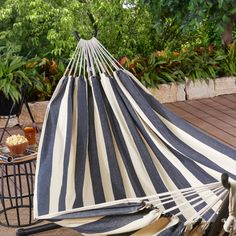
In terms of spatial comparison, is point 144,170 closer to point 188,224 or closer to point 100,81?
point 100,81

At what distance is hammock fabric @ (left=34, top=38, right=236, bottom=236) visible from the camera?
2.13 metres

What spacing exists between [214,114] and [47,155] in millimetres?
2512

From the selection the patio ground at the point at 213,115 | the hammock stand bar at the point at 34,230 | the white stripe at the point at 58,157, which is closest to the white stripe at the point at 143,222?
the white stripe at the point at 58,157

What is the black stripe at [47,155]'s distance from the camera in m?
1.95

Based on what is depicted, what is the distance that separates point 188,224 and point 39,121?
9.50 ft

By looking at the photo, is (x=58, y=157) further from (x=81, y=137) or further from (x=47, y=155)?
(x=81, y=137)

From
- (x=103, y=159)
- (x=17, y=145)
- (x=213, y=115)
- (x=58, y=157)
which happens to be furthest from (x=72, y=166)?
(x=213, y=115)

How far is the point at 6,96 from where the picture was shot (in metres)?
3.82

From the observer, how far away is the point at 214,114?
4.39 metres

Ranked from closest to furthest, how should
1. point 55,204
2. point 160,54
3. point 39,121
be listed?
point 55,204 → point 39,121 → point 160,54

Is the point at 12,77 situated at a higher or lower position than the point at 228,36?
lower

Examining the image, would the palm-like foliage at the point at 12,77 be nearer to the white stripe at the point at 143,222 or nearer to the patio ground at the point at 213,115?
the patio ground at the point at 213,115

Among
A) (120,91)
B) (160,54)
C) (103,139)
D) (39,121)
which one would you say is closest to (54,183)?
(103,139)

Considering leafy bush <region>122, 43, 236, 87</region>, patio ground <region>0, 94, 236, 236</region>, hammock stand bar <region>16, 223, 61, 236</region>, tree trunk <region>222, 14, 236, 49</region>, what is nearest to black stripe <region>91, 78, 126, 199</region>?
hammock stand bar <region>16, 223, 61, 236</region>
